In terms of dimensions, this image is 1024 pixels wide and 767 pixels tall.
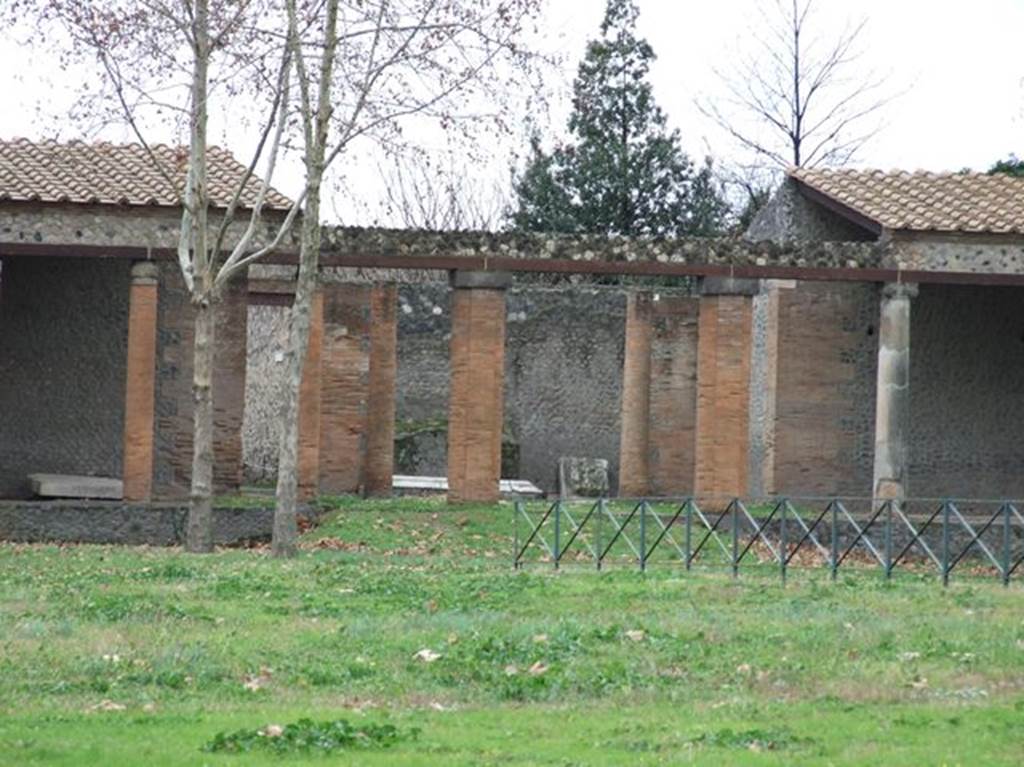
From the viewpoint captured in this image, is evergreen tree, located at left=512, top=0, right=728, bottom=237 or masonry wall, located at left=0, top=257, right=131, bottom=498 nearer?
masonry wall, located at left=0, top=257, right=131, bottom=498

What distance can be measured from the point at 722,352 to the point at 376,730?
18398 millimetres

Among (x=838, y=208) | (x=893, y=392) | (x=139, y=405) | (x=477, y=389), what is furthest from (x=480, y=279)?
(x=893, y=392)

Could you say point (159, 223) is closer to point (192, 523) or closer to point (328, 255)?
point (328, 255)

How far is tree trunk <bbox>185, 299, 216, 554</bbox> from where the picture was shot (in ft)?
72.2

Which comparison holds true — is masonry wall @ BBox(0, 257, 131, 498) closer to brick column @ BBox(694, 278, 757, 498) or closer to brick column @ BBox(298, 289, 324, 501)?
brick column @ BBox(298, 289, 324, 501)

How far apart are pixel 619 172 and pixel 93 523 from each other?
79.4ft

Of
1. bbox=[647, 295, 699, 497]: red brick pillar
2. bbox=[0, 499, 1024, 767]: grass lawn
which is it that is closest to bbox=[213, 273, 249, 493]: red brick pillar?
bbox=[647, 295, 699, 497]: red brick pillar

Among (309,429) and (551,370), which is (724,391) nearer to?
(309,429)

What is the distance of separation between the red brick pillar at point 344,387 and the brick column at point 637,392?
4.39 m

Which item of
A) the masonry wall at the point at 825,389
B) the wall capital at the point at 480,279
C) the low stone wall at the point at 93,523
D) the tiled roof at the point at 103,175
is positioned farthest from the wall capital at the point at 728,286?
the low stone wall at the point at 93,523

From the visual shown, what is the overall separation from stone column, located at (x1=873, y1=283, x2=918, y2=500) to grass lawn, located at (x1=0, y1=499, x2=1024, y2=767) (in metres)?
8.57

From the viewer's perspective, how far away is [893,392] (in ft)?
90.4

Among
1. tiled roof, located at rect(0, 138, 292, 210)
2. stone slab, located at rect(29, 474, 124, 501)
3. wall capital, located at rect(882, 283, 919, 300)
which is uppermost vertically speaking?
tiled roof, located at rect(0, 138, 292, 210)

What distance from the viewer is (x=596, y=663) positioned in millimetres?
11820
